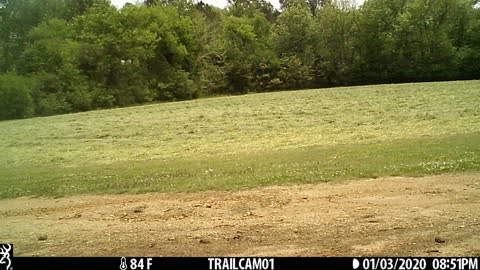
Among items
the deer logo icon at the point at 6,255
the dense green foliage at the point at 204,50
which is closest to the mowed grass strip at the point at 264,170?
the deer logo icon at the point at 6,255

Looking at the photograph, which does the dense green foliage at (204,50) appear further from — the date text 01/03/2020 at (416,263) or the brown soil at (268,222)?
the date text 01/03/2020 at (416,263)

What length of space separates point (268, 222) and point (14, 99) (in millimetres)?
47882

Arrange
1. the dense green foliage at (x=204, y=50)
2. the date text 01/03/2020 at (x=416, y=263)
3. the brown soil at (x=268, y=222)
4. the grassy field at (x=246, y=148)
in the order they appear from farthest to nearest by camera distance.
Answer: the dense green foliage at (x=204, y=50), the grassy field at (x=246, y=148), the brown soil at (x=268, y=222), the date text 01/03/2020 at (x=416, y=263)

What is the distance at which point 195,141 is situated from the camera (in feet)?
72.6

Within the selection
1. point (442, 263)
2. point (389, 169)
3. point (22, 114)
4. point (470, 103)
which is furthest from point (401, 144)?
point (22, 114)

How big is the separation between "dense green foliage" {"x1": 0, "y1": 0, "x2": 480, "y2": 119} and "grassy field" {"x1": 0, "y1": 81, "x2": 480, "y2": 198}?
22.7m

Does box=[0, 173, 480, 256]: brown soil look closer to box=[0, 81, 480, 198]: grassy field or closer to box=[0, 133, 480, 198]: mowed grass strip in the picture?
box=[0, 133, 480, 198]: mowed grass strip

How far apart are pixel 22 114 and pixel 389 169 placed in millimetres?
46361

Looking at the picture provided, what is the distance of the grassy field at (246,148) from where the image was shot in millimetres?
10969

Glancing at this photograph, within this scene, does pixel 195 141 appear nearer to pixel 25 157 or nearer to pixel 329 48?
pixel 25 157

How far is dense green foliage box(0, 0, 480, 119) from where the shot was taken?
56.7 meters

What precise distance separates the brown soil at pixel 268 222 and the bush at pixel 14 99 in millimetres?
42104

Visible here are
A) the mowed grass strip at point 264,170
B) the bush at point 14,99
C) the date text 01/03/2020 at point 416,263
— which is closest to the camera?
the date text 01/03/2020 at point 416,263

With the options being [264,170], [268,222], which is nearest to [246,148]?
[264,170]
